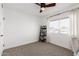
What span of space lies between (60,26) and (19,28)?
2270mm

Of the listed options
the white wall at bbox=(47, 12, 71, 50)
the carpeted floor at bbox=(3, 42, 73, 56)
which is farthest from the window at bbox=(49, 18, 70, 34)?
the carpeted floor at bbox=(3, 42, 73, 56)

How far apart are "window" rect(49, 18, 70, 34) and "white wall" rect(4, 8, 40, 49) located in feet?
3.69

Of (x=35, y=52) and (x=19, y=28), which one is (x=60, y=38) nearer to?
(x=35, y=52)

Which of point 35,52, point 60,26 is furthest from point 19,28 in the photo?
point 60,26

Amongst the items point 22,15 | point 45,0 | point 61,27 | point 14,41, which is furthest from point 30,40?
point 45,0

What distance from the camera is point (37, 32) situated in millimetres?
4945

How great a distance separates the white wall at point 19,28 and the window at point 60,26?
1124 mm

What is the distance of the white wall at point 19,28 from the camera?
10.0 ft

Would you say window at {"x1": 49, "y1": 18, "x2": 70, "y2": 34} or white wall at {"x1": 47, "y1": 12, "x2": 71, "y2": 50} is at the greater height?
window at {"x1": 49, "y1": 18, "x2": 70, "y2": 34}

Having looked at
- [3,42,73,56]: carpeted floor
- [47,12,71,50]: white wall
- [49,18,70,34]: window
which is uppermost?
[49,18,70,34]: window

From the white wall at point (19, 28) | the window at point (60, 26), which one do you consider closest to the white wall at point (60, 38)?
the window at point (60, 26)

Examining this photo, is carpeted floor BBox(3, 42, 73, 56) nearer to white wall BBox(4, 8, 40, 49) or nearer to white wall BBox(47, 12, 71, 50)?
white wall BBox(47, 12, 71, 50)

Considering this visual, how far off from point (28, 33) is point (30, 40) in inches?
19.1

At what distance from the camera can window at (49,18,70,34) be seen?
331 centimetres
